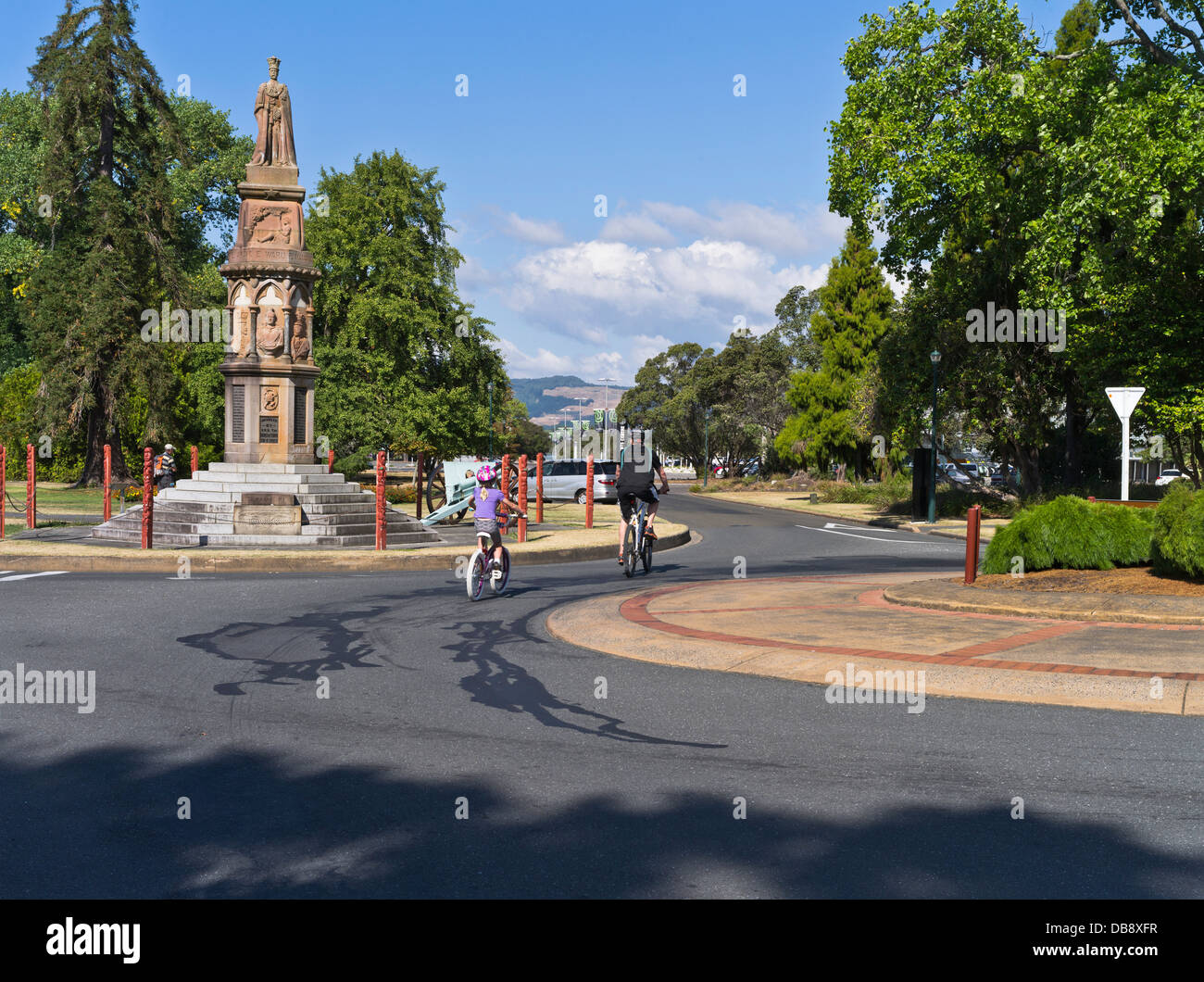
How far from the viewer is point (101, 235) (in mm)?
41594

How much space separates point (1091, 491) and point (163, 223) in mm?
35075

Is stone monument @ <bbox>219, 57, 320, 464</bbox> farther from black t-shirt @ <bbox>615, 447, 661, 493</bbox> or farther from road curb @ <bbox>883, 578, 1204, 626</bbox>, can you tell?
road curb @ <bbox>883, 578, 1204, 626</bbox>

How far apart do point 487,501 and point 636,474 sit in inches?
148

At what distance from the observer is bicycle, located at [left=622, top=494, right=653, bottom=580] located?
52.5ft

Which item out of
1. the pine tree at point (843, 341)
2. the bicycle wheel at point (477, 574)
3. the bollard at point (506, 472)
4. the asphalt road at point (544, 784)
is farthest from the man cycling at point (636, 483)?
the pine tree at point (843, 341)

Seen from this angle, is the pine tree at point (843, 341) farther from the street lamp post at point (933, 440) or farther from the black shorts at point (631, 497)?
the black shorts at point (631, 497)

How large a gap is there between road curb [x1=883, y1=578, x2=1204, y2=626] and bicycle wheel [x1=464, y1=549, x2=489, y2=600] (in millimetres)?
4675

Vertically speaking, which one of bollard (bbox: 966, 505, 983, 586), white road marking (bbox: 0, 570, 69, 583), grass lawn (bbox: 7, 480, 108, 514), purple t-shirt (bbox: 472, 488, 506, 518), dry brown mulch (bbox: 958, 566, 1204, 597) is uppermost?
purple t-shirt (bbox: 472, 488, 506, 518)

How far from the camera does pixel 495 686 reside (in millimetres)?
7977

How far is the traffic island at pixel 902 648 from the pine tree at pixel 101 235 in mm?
34500

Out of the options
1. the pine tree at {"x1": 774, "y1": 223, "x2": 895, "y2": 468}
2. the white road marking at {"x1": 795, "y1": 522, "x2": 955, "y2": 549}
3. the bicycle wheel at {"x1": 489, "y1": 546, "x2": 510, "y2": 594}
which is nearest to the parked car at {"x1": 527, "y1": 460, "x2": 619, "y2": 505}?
the white road marking at {"x1": 795, "y1": 522, "x2": 955, "y2": 549}

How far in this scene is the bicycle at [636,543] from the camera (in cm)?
1602
